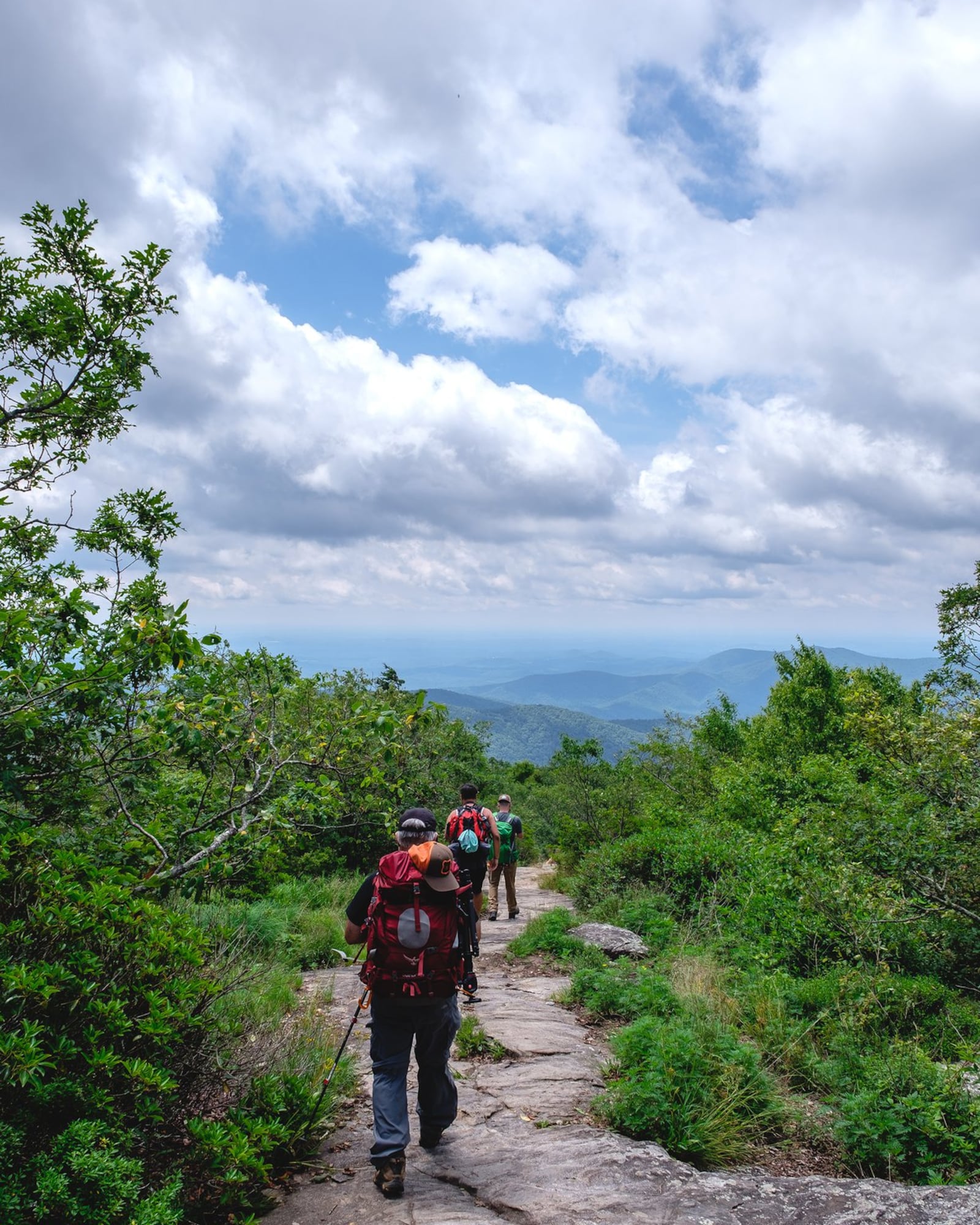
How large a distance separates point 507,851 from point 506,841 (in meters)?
0.18

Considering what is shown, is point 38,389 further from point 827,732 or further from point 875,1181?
point 827,732

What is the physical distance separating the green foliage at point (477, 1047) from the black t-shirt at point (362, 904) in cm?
242

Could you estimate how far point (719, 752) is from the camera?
31.5 metres

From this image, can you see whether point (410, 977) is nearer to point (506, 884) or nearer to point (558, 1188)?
point (558, 1188)

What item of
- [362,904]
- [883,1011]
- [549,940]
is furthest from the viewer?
[549,940]

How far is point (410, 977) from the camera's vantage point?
4297mm

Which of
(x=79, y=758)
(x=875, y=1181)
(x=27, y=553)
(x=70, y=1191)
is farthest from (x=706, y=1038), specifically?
(x=27, y=553)

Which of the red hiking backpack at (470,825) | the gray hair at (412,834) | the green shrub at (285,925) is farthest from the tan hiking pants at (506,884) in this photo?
the gray hair at (412,834)

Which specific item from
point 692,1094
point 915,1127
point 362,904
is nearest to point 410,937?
point 362,904

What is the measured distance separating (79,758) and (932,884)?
27.9 feet

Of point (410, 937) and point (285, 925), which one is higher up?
point (410, 937)

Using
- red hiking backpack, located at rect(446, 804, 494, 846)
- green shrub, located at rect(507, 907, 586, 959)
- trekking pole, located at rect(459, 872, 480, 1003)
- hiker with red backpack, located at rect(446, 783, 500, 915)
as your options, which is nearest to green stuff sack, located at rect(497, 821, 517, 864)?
green shrub, located at rect(507, 907, 586, 959)

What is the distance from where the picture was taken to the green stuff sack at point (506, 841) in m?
12.1

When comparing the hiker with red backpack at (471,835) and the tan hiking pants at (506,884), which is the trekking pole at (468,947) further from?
the tan hiking pants at (506,884)
